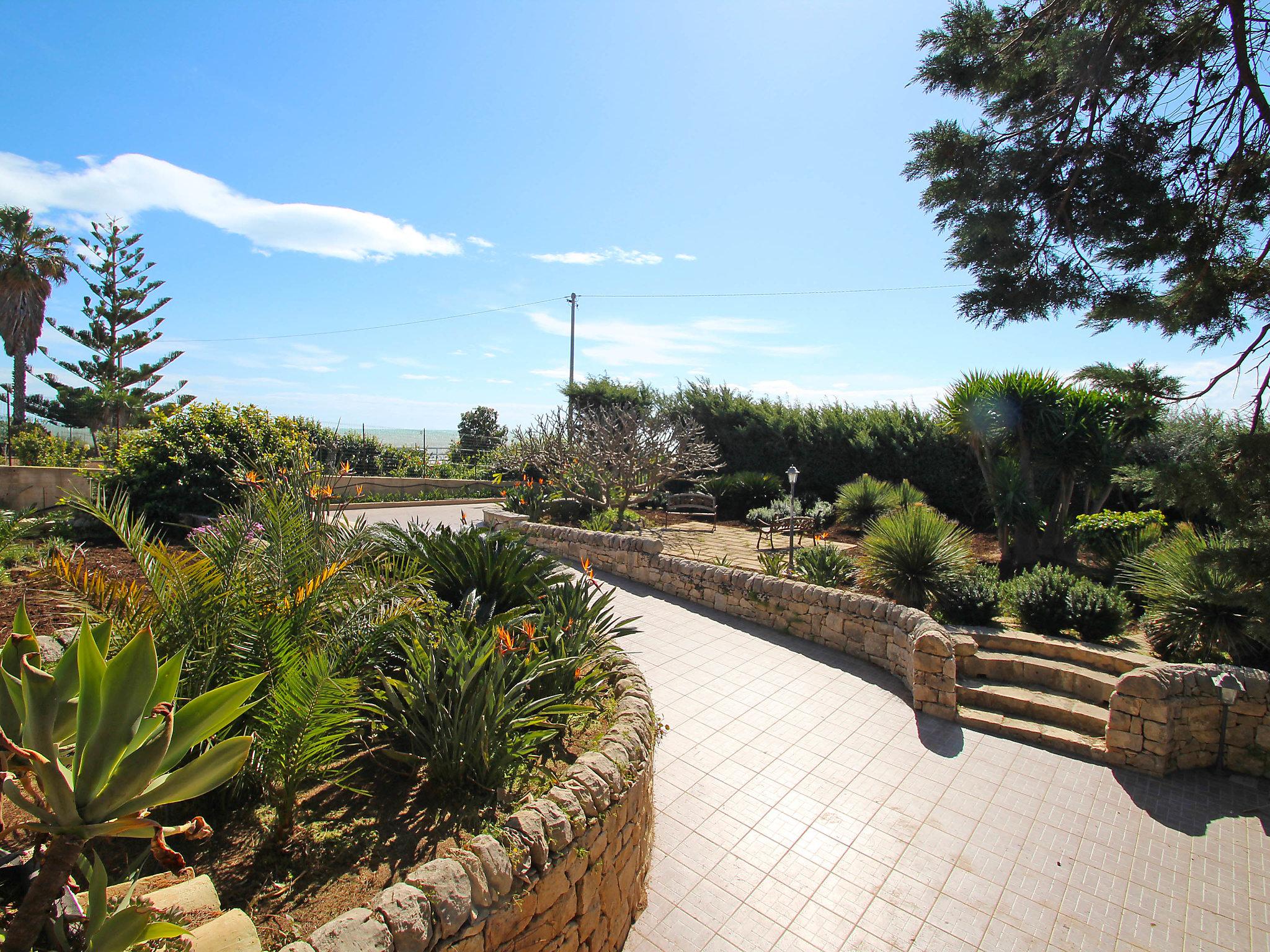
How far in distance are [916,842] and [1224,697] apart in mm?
2869

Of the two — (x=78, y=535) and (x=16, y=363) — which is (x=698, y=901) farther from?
(x=16, y=363)

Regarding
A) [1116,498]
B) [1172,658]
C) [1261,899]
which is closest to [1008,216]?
[1261,899]

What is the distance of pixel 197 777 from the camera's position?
1.43 meters

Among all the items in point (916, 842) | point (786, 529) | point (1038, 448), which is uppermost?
point (1038, 448)

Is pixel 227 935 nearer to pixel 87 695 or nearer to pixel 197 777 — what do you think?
pixel 197 777

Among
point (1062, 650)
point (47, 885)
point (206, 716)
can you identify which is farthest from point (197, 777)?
point (1062, 650)

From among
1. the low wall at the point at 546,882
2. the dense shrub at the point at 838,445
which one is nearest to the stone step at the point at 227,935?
the low wall at the point at 546,882

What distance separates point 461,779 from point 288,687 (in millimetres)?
881

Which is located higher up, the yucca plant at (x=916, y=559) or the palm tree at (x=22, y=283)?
the palm tree at (x=22, y=283)

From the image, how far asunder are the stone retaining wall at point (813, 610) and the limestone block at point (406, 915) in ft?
14.6

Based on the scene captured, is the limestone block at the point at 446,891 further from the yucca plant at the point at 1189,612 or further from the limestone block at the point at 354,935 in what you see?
the yucca plant at the point at 1189,612

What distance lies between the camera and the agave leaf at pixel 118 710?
1354 mm

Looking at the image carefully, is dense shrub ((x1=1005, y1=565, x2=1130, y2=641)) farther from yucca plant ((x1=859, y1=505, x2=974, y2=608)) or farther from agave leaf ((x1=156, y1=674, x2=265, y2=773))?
agave leaf ((x1=156, y1=674, x2=265, y2=773))

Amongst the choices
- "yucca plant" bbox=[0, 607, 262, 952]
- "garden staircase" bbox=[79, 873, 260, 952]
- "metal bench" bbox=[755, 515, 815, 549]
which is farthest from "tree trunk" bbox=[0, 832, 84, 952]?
"metal bench" bbox=[755, 515, 815, 549]
